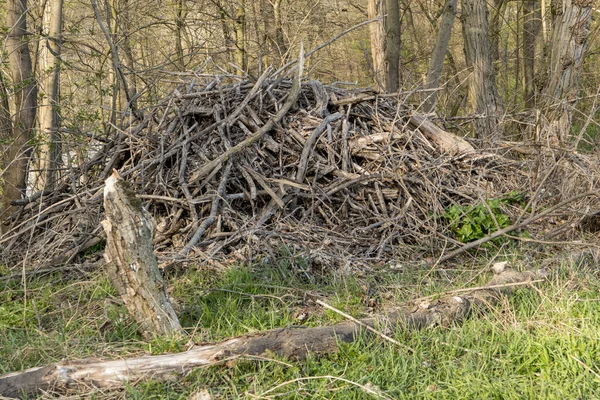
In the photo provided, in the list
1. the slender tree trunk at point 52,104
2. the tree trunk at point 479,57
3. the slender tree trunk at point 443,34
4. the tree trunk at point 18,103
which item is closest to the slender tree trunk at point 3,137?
the tree trunk at point 18,103

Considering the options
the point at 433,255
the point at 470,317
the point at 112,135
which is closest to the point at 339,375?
the point at 470,317

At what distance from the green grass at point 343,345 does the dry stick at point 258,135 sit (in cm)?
124

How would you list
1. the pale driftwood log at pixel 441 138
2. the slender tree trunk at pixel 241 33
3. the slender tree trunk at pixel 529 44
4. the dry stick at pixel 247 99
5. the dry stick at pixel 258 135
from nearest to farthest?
the dry stick at pixel 258 135, the dry stick at pixel 247 99, the pale driftwood log at pixel 441 138, the slender tree trunk at pixel 241 33, the slender tree trunk at pixel 529 44

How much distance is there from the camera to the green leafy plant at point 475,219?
215 inches

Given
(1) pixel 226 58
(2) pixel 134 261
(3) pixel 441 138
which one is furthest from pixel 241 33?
(2) pixel 134 261

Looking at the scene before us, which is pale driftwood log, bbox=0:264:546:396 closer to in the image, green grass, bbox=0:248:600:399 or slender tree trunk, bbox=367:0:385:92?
green grass, bbox=0:248:600:399

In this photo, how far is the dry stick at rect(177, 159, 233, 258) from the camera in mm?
5120

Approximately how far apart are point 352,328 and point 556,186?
363 centimetres

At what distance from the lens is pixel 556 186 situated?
6.13 metres

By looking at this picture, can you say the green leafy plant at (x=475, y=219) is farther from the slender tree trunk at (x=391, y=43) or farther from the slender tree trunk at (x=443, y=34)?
the slender tree trunk at (x=391, y=43)

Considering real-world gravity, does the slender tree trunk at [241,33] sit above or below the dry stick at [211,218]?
above

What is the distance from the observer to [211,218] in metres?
5.48

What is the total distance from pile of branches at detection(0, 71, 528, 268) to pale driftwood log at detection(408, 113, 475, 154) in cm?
2

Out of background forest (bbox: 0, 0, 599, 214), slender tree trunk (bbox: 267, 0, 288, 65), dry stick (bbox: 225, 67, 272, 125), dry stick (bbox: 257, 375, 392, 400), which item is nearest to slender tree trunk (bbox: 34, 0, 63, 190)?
background forest (bbox: 0, 0, 599, 214)
